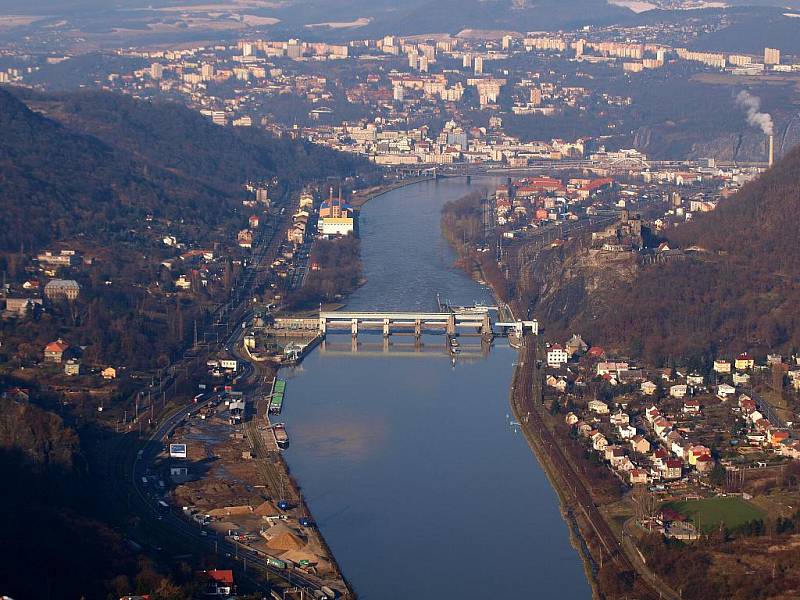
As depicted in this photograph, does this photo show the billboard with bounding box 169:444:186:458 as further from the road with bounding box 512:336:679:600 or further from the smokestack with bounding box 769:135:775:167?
the smokestack with bounding box 769:135:775:167

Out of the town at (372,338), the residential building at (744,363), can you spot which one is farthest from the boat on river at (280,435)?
the residential building at (744,363)

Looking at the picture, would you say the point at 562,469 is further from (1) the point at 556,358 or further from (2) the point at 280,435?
(1) the point at 556,358

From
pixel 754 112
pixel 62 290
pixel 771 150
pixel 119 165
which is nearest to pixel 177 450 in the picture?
pixel 62 290

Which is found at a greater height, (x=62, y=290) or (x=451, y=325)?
(x=62, y=290)

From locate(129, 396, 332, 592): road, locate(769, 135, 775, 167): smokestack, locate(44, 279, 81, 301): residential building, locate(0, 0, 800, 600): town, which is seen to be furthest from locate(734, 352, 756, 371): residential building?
locate(769, 135, 775, 167): smokestack

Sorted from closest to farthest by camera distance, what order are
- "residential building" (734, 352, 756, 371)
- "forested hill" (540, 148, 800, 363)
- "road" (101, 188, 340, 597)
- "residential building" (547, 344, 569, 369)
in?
"road" (101, 188, 340, 597), "residential building" (734, 352, 756, 371), "residential building" (547, 344, 569, 369), "forested hill" (540, 148, 800, 363)

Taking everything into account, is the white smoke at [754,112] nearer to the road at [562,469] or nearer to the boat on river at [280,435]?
the road at [562,469]

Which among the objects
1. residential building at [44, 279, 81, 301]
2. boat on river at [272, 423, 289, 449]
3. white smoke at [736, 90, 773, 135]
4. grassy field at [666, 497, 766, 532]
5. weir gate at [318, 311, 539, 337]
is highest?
grassy field at [666, 497, 766, 532]
